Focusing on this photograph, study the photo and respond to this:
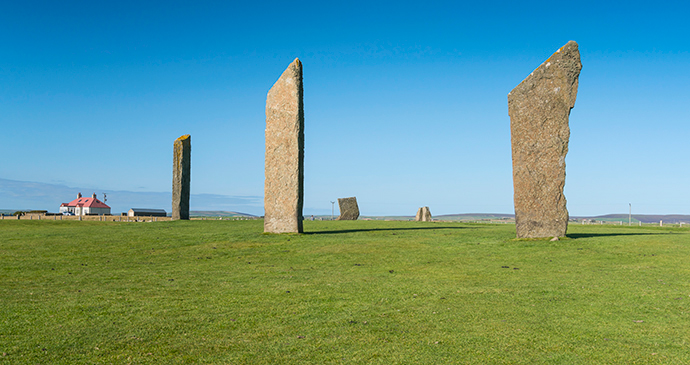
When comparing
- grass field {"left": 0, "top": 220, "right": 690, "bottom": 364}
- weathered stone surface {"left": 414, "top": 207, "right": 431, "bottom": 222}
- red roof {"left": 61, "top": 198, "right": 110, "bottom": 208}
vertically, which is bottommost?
grass field {"left": 0, "top": 220, "right": 690, "bottom": 364}

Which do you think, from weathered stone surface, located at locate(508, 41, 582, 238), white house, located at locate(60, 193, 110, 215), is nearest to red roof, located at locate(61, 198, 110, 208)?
white house, located at locate(60, 193, 110, 215)

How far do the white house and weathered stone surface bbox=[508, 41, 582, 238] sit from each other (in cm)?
7861

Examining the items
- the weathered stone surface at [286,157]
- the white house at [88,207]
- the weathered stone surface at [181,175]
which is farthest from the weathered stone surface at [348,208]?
the white house at [88,207]

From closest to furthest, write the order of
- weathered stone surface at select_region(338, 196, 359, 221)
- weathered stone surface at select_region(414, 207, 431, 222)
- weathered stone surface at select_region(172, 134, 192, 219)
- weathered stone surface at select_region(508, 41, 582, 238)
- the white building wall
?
weathered stone surface at select_region(508, 41, 582, 238), weathered stone surface at select_region(172, 134, 192, 219), weathered stone surface at select_region(338, 196, 359, 221), weathered stone surface at select_region(414, 207, 431, 222), the white building wall

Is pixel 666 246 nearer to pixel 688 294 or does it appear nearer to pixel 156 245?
pixel 688 294

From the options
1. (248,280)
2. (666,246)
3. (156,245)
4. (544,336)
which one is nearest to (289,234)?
(156,245)

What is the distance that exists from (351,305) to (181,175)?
27.8 metres

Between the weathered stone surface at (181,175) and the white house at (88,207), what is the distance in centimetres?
5476

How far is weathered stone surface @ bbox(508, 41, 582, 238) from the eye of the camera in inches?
592

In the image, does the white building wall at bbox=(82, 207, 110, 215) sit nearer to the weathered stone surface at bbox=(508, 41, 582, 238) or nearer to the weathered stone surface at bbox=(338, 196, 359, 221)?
the weathered stone surface at bbox=(338, 196, 359, 221)

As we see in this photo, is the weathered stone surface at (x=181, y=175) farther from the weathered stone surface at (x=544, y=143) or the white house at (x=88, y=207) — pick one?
the white house at (x=88, y=207)

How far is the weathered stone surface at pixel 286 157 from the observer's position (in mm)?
18312

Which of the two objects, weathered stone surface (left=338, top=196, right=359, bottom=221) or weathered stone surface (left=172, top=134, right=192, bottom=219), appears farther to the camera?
weathered stone surface (left=338, top=196, right=359, bottom=221)

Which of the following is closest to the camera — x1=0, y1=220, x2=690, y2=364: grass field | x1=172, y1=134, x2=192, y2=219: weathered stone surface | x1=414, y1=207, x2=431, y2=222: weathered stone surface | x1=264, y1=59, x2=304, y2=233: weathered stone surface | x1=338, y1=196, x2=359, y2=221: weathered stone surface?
x1=0, y1=220, x2=690, y2=364: grass field
